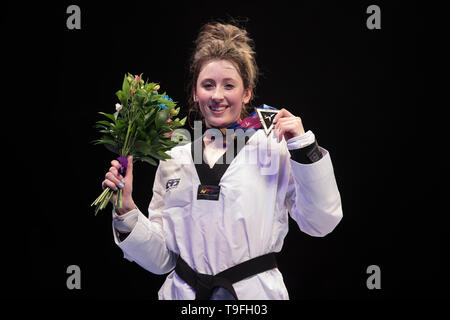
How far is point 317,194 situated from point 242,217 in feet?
0.93

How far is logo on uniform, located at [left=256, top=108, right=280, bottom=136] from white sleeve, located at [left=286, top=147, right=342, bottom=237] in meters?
0.18

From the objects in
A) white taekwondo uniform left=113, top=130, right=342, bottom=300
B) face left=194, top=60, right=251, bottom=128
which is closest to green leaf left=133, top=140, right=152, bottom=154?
white taekwondo uniform left=113, top=130, right=342, bottom=300

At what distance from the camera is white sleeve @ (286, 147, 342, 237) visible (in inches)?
64.2

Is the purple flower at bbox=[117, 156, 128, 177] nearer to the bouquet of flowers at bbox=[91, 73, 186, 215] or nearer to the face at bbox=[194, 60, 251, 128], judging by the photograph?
the bouquet of flowers at bbox=[91, 73, 186, 215]

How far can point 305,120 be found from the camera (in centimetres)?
285

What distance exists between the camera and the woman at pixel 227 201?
5.54 ft

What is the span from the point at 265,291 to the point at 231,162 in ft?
1.65

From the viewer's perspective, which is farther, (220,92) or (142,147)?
(220,92)

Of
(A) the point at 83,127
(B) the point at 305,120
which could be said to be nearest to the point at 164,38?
(A) the point at 83,127

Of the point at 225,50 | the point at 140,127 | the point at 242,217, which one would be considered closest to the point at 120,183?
the point at 140,127

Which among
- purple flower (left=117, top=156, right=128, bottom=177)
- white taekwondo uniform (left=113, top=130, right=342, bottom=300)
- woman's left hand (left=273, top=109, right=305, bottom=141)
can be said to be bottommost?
white taekwondo uniform (left=113, top=130, right=342, bottom=300)

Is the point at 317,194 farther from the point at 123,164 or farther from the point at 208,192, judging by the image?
the point at 123,164

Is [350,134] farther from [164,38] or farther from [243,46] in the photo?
[164,38]

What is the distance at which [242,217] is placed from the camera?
1732 mm
